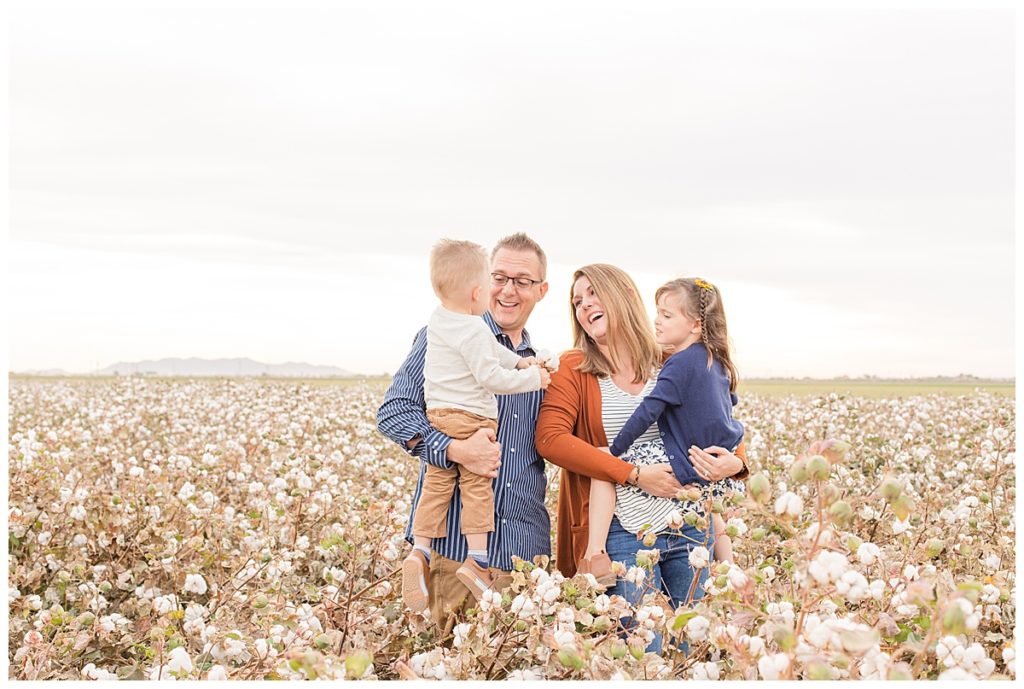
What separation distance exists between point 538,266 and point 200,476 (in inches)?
168

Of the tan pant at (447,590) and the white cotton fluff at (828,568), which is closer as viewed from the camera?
the white cotton fluff at (828,568)

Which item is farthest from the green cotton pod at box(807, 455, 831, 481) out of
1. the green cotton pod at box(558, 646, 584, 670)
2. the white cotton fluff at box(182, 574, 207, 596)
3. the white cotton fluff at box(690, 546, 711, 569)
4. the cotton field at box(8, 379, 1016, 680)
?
the white cotton fluff at box(182, 574, 207, 596)

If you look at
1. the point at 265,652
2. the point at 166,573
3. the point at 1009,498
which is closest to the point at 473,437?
the point at 265,652

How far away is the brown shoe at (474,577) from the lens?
4.24 meters

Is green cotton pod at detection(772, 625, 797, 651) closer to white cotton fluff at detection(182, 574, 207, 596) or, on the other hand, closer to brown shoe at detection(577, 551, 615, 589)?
brown shoe at detection(577, 551, 615, 589)

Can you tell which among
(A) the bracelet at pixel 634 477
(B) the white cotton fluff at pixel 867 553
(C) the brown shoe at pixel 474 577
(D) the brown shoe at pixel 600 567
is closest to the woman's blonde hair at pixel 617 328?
(A) the bracelet at pixel 634 477

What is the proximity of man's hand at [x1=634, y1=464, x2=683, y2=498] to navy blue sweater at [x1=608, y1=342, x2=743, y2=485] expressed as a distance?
5 centimetres

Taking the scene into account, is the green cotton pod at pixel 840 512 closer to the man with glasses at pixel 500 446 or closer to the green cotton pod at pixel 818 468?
the green cotton pod at pixel 818 468

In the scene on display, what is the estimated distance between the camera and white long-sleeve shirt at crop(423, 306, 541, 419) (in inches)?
168

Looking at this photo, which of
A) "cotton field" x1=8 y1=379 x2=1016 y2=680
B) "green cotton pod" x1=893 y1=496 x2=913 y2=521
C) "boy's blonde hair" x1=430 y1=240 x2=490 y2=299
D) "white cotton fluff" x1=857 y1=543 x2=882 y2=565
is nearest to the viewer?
"green cotton pod" x1=893 y1=496 x2=913 y2=521

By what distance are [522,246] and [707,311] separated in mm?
933

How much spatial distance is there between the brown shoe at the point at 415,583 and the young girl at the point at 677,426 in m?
0.73

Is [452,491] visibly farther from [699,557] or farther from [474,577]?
[699,557]

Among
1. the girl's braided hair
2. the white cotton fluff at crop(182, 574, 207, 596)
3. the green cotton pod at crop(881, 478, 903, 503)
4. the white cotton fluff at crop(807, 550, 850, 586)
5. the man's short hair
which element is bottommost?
the white cotton fluff at crop(182, 574, 207, 596)
